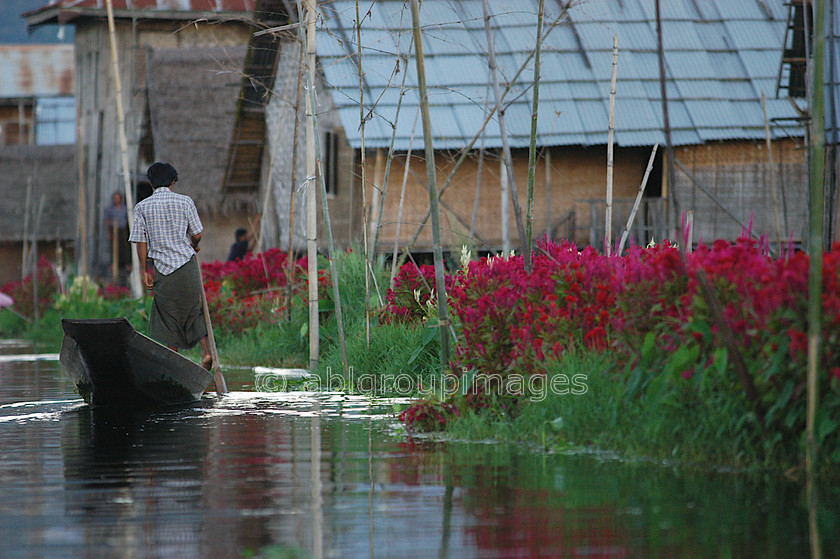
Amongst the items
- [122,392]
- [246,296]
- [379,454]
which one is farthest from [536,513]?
[246,296]

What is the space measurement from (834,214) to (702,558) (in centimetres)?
1179

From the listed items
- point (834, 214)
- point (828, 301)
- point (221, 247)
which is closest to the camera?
point (828, 301)

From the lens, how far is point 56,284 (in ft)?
78.4

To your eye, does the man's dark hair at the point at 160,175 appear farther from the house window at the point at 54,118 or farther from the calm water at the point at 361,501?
the house window at the point at 54,118

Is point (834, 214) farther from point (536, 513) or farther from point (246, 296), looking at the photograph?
point (536, 513)

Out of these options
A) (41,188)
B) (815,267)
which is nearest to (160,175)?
(815,267)

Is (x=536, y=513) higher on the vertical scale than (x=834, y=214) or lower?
lower

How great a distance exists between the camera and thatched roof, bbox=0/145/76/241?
103 feet

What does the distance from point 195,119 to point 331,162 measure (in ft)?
21.6

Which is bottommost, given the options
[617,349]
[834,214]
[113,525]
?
[113,525]

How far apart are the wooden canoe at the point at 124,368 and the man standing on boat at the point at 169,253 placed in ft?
2.55

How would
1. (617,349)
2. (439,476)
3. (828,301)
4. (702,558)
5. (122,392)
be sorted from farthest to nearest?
(122,392) < (617,349) < (439,476) < (828,301) < (702,558)

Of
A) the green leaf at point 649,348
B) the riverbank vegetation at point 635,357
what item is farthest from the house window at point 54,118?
the green leaf at point 649,348

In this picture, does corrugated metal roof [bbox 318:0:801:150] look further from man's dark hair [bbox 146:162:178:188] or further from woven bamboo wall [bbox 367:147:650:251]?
man's dark hair [bbox 146:162:178:188]
